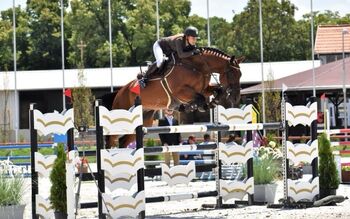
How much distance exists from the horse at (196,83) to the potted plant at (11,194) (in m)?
2.59

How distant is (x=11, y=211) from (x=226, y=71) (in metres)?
3.58

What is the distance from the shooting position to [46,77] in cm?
4238

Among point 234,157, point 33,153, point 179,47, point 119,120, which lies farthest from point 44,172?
point 234,157

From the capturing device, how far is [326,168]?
38.3ft

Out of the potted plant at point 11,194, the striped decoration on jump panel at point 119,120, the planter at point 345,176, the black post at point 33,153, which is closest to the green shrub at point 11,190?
the potted plant at point 11,194

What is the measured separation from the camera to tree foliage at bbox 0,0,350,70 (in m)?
51.8

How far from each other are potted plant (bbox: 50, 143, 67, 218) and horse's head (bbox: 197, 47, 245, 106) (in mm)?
2746

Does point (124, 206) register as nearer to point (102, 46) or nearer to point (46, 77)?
point (46, 77)

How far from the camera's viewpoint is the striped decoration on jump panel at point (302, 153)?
11.1 metres

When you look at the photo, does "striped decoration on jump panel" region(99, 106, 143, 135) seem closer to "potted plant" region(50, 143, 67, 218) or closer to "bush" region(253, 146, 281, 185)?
"potted plant" region(50, 143, 67, 218)

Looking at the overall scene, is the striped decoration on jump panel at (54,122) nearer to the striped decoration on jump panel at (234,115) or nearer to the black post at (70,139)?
the black post at (70,139)

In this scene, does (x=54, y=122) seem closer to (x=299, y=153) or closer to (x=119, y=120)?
(x=119, y=120)

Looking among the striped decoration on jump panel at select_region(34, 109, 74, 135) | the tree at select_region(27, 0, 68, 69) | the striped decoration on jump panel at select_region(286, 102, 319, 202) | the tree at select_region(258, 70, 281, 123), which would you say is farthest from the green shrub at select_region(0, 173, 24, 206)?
the tree at select_region(27, 0, 68, 69)

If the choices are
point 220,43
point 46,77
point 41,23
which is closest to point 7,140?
point 46,77
